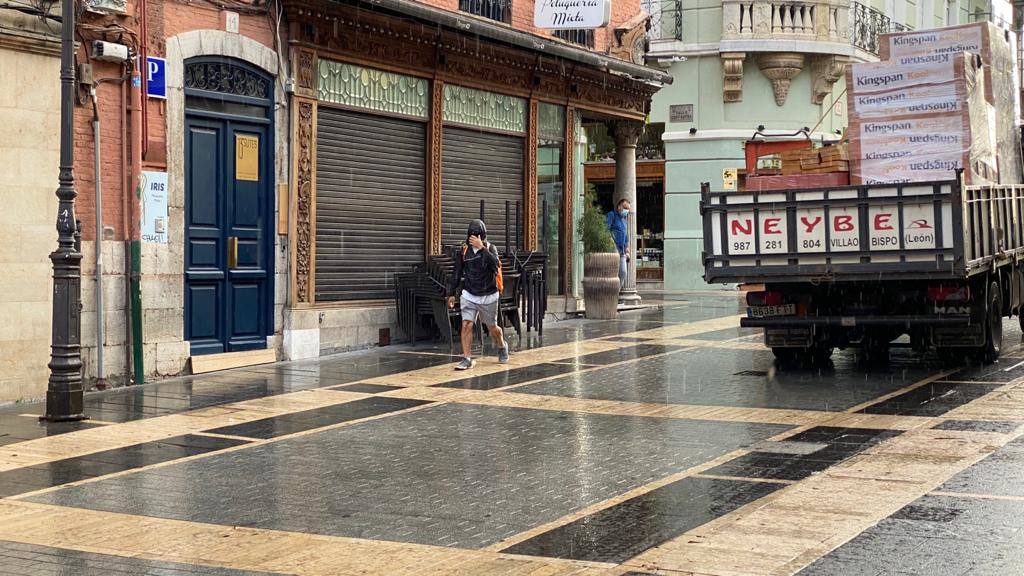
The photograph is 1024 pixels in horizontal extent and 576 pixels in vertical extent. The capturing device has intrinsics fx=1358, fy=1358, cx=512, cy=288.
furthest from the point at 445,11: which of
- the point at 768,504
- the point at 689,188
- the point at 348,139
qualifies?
the point at 689,188

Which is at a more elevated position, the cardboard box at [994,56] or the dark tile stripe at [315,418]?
the cardboard box at [994,56]

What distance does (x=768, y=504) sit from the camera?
784 cm

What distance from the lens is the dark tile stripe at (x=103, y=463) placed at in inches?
349

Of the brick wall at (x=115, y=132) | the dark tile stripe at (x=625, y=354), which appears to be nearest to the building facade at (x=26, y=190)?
the brick wall at (x=115, y=132)

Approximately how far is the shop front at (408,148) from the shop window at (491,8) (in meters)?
0.67

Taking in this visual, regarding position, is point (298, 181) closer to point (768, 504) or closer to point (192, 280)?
point (192, 280)

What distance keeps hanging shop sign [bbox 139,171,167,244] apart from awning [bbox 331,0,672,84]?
3.54 meters

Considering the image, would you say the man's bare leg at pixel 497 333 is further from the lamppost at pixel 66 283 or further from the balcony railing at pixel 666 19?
the balcony railing at pixel 666 19

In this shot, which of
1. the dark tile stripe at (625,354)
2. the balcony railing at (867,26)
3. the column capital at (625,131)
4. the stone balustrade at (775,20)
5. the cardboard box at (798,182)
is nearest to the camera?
the cardboard box at (798,182)

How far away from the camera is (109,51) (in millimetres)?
13562

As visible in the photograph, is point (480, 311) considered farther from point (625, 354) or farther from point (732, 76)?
point (732, 76)

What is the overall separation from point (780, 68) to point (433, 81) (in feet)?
49.8

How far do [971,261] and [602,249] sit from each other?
9.35 metres

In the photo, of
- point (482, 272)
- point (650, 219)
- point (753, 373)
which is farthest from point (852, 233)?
point (650, 219)
